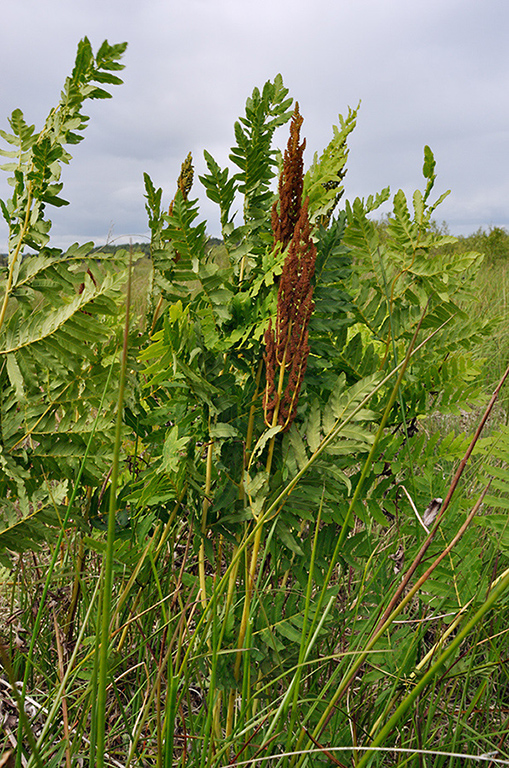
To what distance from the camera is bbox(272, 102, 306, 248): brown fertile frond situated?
1010mm

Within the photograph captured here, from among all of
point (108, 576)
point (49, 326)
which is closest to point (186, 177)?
point (49, 326)

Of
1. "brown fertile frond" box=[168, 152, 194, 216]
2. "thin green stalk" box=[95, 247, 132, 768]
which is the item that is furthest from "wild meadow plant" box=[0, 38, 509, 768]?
"thin green stalk" box=[95, 247, 132, 768]

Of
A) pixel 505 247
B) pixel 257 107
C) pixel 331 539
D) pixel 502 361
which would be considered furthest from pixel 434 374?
pixel 505 247

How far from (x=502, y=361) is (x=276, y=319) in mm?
3880

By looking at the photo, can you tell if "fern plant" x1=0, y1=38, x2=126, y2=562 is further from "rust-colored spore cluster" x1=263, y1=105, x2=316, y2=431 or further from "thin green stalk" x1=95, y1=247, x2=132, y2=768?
"thin green stalk" x1=95, y1=247, x2=132, y2=768

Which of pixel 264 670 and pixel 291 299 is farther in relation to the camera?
pixel 264 670

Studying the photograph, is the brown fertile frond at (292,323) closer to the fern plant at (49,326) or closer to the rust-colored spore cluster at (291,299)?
the rust-colored spore cluster at (291,299)

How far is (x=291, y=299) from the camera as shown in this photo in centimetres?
95

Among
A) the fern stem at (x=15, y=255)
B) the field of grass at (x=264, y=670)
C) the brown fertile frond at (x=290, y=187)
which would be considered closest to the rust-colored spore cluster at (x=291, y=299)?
the brown fertile frond at (x=290, y=187)

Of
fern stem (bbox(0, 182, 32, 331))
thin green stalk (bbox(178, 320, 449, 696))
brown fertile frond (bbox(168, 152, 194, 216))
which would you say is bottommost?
thin green stalk (bbox(178, 320, 449, 696))

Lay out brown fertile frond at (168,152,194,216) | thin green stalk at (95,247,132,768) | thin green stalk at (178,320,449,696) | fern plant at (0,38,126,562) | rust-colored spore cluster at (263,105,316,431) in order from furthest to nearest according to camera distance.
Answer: brown fertile frond at (168,152,194,216) < fern plant at (0,38,126,562) < rust-colored spore cluster at (263,105,316,431) < thin green stalk at (178,320,449,696) < thin green stalk at (95,247,132,768)

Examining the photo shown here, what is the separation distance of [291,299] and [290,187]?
9.3 inches

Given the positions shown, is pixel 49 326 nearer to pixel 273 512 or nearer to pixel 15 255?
pixel 15 255

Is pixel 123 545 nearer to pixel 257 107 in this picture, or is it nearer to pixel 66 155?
pixel 66 155
